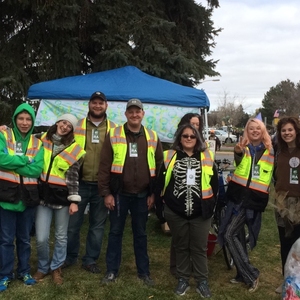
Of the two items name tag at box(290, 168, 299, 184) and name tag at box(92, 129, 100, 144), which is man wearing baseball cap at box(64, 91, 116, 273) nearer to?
name tag at box(92, 129, 100, 144)

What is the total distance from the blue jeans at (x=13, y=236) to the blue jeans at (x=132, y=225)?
83cm

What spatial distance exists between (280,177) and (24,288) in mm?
→ 2722

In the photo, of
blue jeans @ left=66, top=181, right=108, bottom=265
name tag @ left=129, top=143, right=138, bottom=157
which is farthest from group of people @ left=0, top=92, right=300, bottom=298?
blue jeans @ left=66, top=181, right=108, bottom=265

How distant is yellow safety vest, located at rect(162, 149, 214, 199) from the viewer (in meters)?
3.42

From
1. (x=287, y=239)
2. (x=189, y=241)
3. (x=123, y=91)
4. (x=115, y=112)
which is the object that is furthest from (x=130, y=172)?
(x=123, y=91)

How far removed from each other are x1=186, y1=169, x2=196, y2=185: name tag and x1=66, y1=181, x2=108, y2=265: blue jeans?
1082 mm

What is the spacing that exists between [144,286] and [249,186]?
4.89 ft

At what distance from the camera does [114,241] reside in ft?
12.5

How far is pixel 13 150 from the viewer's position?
3.45 meters

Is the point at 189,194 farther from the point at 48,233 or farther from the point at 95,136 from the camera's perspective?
the point at 48,233

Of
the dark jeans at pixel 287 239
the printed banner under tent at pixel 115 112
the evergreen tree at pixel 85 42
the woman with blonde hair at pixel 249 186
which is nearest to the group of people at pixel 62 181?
the woman with blonde hair at pixel 249 186

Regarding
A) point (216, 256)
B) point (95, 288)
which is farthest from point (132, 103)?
point (216, 256)

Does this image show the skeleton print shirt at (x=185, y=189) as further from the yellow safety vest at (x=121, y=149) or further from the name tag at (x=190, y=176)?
the yellow safety vest at (x=121, y=149)

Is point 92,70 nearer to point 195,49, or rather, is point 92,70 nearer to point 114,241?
point 195,49
